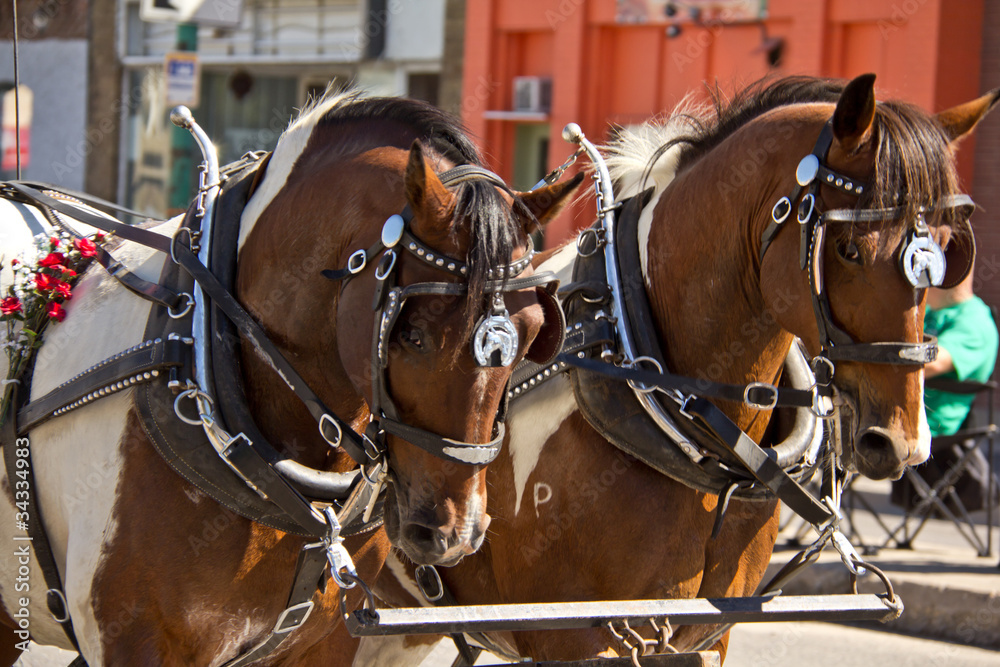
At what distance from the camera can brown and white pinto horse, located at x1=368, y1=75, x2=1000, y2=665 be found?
2.25m

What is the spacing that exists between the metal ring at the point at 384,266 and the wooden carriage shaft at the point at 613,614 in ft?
2.24

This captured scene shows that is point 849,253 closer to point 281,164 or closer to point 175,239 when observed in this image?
point 281,164

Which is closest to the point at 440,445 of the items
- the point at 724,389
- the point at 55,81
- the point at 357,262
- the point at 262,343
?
the point at 357,262

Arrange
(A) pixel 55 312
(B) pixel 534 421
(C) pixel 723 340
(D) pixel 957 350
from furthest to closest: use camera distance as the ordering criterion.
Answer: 1. (D) pixel 957 350
2. (B) pixel 534 421
3. (C) pixel 723 340
4. (A) pixel 55 312

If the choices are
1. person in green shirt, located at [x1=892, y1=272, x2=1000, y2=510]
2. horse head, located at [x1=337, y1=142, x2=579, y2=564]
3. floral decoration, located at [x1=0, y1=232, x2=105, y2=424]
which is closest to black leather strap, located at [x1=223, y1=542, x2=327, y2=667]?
horse head, located at [x1=337, y1=142, x2=579, y2=564]

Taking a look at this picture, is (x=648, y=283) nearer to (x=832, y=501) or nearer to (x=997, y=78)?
(x=832, y=501)

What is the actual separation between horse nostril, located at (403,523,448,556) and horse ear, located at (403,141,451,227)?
0.60 meters

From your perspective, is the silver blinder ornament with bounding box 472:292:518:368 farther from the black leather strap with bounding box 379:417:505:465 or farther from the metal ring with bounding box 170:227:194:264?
the metal ring with bounding box 170:227:194:264

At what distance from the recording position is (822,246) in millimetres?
2275

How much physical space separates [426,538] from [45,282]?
3.94 feet

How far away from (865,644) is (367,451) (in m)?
3.82

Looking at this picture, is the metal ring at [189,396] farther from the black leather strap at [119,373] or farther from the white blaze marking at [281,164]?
the white blaze marking at [281,164]

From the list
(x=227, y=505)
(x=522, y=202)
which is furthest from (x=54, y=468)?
(x=522, y=202)

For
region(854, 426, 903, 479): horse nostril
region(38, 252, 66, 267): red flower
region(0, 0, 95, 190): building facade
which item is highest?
region(0, 0, 95, 190): building facade
